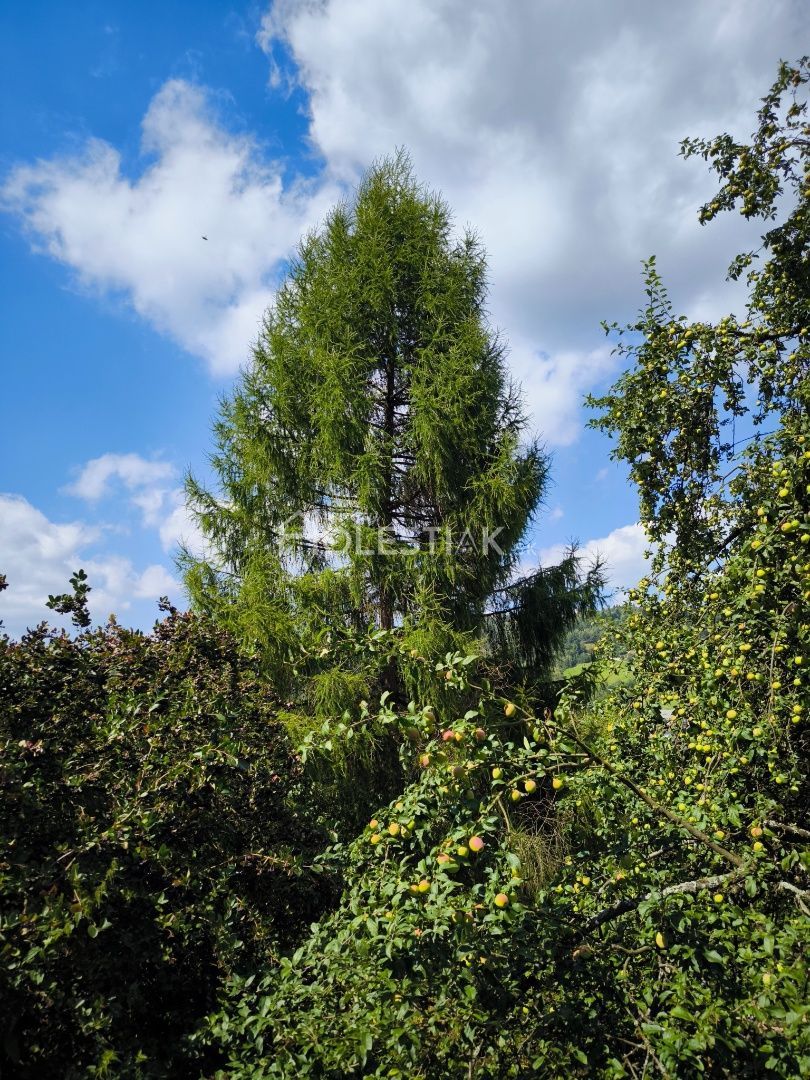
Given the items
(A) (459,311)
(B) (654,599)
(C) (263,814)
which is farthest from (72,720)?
(A) (459,311)

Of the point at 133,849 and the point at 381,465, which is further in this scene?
the point at 381,465

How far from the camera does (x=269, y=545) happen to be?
9016 millimetres

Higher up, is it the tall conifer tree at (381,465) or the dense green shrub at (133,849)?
the tall conifer tree at (381,465)

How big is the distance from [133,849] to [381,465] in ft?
20.7

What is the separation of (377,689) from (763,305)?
235 inches

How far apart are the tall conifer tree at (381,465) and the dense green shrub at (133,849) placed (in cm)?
398

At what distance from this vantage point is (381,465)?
28.1ft

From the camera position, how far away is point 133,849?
2.79 metres

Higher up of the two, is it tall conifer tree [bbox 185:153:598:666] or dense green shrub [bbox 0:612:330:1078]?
tall conifer tree [bbox 185:153:598:666]

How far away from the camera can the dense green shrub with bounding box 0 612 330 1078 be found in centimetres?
237

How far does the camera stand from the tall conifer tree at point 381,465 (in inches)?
326

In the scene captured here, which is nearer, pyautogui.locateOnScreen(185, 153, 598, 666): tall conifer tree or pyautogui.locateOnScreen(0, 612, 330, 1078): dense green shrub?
pyautogui.locateOnScreen(0, 612, 330, 1078): dense green shrub

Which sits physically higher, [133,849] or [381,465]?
[381,465]

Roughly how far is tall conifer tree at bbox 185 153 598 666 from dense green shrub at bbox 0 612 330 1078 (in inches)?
157
